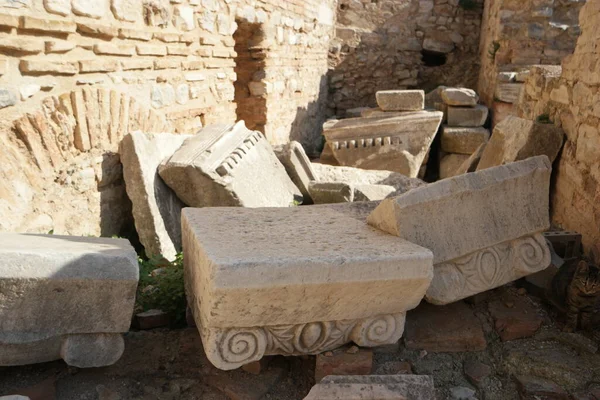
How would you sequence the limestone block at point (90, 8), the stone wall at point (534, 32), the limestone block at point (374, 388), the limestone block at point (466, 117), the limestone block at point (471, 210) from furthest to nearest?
the stone wall at point (534, 32) < the limestone block at point (466, 117) < the limestone block at point (90, 8) < the limestone block at point (471, 210) < the limestone block at point (374, 388)

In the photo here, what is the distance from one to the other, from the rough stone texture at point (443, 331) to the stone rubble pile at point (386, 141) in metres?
4.32

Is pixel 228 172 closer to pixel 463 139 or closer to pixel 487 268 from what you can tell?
pixel 487 268

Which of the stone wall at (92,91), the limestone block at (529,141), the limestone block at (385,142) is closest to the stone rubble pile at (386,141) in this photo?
the limestone block at (385,142)

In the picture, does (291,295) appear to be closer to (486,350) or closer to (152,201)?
(486,350)

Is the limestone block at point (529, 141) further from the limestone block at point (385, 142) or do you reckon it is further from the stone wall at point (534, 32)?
the stone wall at point (534, 32)

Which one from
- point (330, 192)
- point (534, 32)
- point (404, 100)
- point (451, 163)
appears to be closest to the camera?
point (330, 192)

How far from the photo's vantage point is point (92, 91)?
3701mm

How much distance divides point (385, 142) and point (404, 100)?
0.81m

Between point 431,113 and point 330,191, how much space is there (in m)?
3.24

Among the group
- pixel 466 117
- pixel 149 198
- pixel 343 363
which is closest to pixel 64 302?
pixel 343 363

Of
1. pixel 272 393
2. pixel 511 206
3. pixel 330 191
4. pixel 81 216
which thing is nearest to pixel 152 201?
pixel 81 216

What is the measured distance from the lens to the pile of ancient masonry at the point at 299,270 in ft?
6.77

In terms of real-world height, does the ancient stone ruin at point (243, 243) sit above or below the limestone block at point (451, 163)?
above

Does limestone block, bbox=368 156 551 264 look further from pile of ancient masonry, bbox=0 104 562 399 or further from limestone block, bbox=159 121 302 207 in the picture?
limestone block, bbox=159 121 302 207
